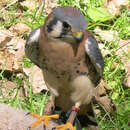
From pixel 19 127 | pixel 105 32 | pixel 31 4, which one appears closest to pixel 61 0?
pixel 31 4

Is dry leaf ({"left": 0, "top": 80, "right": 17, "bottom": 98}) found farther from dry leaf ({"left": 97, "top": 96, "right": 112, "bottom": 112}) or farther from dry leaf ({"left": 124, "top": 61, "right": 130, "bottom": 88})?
dry leaf ({"left": 124, "top": 61, "right": 130, "bottom": 88})

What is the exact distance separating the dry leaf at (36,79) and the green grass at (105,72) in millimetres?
71

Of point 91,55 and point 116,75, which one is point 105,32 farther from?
point 91,55

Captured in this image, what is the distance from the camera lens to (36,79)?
4.83m

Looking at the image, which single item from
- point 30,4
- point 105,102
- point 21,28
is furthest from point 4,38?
point 105,102

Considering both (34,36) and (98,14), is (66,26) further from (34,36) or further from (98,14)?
(98,14)

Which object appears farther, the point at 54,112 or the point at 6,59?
the point at 6,59

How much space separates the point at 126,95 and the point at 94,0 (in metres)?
1.91

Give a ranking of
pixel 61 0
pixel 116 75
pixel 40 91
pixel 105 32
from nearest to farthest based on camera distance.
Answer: pixel 40 91 < pixel 116 75 < pixel 105 32 < pixel 61 0

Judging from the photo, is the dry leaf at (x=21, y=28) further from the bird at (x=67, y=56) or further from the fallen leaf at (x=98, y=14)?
the bird at (x=67, y=56)

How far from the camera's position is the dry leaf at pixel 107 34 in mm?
5502

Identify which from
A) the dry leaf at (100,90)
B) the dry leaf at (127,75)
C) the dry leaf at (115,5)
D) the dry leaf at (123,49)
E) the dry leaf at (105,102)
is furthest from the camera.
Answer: the dry leaf at (115,5)

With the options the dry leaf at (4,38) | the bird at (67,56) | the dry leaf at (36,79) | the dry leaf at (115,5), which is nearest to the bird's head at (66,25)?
the bird at (67,56)

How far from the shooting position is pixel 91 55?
3449mm
